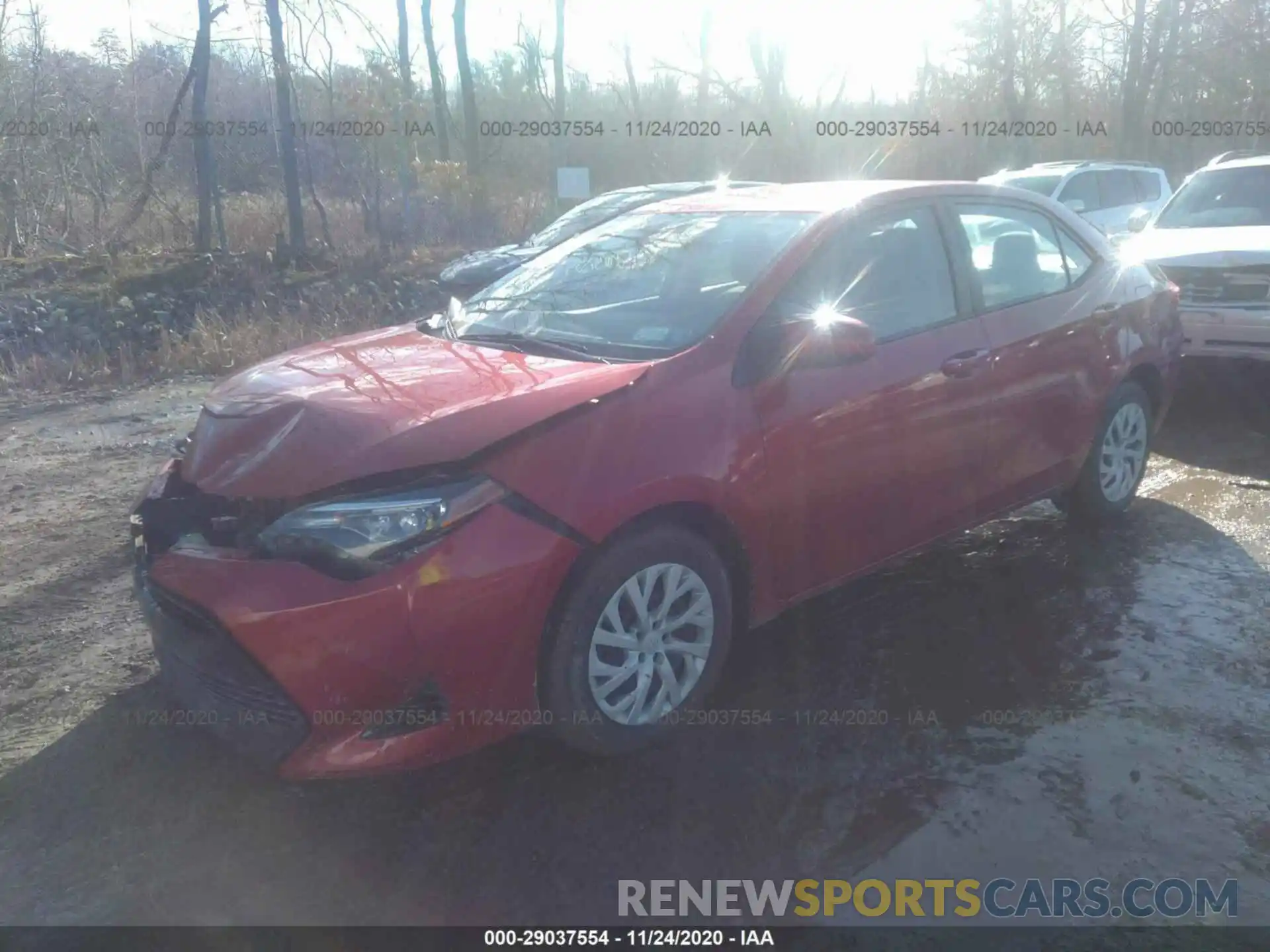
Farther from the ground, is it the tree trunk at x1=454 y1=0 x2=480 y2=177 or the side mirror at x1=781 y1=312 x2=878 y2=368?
the tree trunk at x1=454 y1=0 x2=480 y2=177

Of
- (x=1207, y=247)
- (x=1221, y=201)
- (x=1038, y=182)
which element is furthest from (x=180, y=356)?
(x=1038, y=182)

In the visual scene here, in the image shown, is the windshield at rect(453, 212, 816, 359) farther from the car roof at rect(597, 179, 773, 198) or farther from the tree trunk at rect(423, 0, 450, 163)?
the tree trunk at rect(423, 0, 450, 163)

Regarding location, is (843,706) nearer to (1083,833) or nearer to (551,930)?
(1083,833)

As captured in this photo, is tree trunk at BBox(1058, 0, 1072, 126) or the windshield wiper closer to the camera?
the windshield wiper

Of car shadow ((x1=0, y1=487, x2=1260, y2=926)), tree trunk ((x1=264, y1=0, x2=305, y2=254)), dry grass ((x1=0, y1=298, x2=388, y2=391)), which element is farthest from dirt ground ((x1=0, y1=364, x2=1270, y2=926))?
tree trunk ((x1=264, y1=0, x2=305, y2=254))

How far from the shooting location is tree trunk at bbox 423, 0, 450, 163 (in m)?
25.9

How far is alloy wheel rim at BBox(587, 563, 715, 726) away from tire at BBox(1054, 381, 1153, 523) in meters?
2.58

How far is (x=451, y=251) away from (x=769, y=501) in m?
15.9

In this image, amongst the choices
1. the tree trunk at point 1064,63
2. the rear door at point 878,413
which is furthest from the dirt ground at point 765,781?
the tree trunk at point 1064,63

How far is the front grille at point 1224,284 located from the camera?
298 inches

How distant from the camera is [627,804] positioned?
3.26 meters

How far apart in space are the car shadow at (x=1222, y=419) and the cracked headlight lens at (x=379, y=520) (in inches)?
201

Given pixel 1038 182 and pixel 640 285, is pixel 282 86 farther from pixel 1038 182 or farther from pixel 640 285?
pixel 640 285

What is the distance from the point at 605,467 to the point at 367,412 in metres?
0.72
